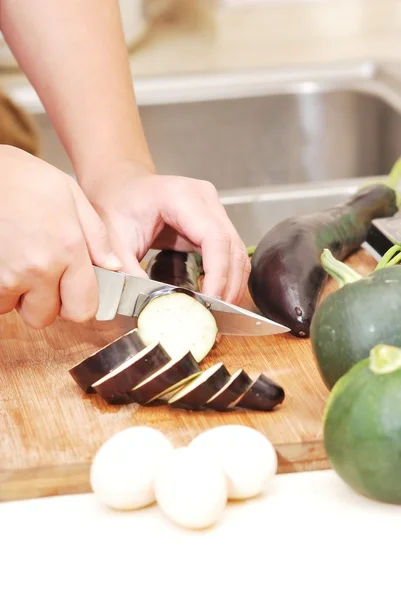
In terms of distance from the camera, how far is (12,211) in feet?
3.83

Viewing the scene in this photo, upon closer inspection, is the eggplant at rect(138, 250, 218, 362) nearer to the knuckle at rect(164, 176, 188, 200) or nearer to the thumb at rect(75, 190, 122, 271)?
the thumb at rect(75, 190, 122, 271)

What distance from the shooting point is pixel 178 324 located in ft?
4.22

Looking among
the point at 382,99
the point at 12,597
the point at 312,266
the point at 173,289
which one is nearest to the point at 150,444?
the point at 12,597

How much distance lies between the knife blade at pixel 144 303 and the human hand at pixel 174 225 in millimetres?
60

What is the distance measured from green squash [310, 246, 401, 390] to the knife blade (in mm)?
221

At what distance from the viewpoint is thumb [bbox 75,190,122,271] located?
122cm

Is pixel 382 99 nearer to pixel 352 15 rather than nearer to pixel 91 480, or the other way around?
pixel 352 15

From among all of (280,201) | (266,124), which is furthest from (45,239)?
(266,124)

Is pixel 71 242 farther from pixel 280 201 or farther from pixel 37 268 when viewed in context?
pixel 280 201

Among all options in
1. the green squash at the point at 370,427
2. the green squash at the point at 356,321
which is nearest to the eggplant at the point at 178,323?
the green squash at the point at 356,321

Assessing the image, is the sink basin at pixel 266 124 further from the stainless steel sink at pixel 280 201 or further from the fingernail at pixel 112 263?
the fingernail at pixel 112 263

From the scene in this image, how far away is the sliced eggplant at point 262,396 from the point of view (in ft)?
3.68

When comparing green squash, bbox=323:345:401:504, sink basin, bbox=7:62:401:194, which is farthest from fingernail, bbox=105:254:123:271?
sink basin, bbox=7:62:401:194

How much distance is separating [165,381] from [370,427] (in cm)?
32
